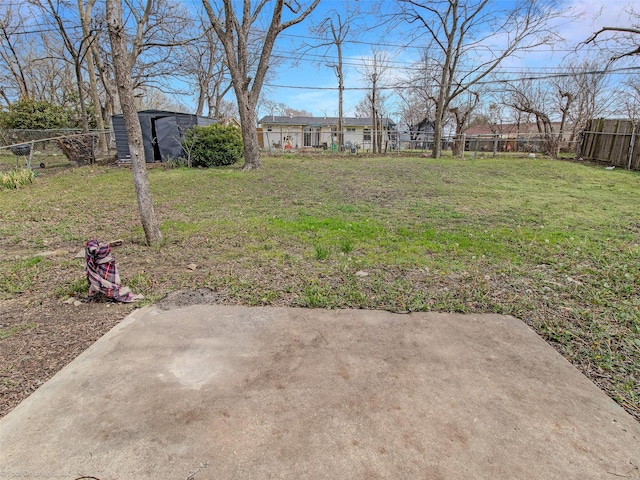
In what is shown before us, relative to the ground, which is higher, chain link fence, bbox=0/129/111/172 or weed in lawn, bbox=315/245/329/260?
chain link fence, bbox=0/129/111/172

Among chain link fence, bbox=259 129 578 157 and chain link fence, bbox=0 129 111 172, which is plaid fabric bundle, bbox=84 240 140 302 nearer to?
chain link fence, bbox=0 129 111 172

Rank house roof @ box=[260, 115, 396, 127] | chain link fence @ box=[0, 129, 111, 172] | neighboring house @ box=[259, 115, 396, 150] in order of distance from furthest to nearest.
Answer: house roof @ box=[260, 115, 396, 127]
neighboring house @ box=[259, 115, 396, 150]
chain link fence @ box=[0, 129, 111, 172]

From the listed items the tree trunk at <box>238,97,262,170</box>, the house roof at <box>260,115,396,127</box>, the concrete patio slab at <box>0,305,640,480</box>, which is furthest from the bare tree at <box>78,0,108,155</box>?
the house roof at <box>260,115,396,127</box>

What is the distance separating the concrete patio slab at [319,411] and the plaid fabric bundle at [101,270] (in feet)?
1.82

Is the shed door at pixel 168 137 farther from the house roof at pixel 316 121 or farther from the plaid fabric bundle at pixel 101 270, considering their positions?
the house roof at pixel 316 121

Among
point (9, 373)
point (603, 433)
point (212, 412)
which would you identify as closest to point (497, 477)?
point (603, 433)

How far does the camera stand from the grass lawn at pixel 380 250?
278 cm

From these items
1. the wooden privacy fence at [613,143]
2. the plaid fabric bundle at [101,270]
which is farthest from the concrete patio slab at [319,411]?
the wooden privacy fence at [613,143]

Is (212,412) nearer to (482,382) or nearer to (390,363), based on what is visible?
(390,363)

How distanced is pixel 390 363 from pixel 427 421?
0.46 meters

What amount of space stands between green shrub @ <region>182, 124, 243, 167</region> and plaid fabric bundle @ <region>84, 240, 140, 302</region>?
9.45 m

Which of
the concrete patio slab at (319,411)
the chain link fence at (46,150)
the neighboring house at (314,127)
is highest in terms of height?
the neighboring house at (314,127)

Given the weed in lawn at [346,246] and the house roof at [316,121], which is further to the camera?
the house roof at [316,121]

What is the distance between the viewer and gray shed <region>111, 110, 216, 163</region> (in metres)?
12.0
